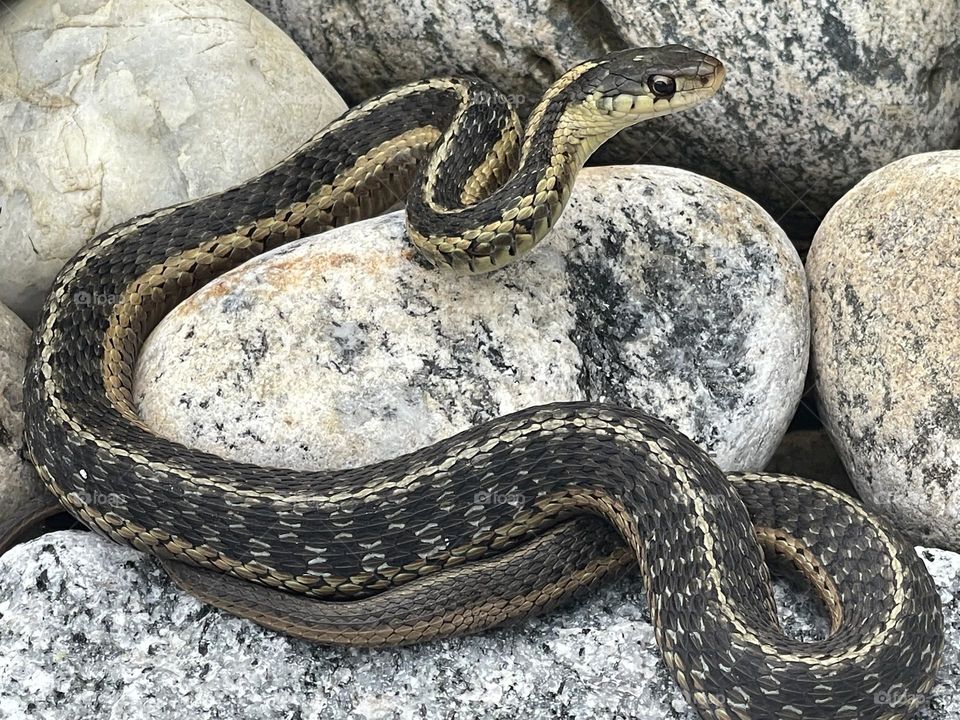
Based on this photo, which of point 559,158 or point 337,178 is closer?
point 559,158

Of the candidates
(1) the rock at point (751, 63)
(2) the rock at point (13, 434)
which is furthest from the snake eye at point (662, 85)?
(2) the rock at point (13, 434)

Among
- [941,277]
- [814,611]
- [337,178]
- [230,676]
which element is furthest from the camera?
[337,178]

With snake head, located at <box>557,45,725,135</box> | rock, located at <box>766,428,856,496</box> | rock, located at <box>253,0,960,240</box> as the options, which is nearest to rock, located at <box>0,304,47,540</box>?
rock, located at <box>253,0,960,240</box>

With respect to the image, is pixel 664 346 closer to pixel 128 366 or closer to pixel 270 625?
pixel 270 625

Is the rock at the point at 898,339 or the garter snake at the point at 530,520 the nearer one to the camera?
the garter snake at the point at 530,520

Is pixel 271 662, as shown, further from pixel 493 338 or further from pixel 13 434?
pixel 13 434

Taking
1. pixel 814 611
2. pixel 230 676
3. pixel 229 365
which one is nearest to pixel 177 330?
pixel 229 365

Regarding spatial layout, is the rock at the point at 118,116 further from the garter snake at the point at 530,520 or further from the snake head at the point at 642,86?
the snake head at the point at 642,86
